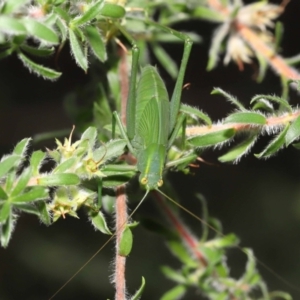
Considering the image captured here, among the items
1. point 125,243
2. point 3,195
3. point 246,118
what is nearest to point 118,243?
point 125,243

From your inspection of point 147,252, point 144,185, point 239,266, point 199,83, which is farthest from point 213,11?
point 239,266

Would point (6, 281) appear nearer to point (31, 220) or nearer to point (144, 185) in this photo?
point (31, 220)

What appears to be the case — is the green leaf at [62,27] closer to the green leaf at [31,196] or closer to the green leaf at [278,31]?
the green leaf at [31,196]

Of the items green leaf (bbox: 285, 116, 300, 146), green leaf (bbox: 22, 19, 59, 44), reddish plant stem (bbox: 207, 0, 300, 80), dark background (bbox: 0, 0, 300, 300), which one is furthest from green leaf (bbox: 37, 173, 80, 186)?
dark background (bbox: 0, 0, 300, 300)

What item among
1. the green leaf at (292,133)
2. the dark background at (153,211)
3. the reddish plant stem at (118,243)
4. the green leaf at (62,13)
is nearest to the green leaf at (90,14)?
the green leaf at (62,13)

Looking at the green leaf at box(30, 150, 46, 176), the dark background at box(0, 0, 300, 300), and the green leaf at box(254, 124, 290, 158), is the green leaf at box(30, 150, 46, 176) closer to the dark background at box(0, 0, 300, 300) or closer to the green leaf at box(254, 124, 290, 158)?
the green leaf at box(254, 124, 290, 158)

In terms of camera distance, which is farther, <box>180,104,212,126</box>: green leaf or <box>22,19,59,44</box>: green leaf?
<box>180,104,212,126</box>: green leaf
